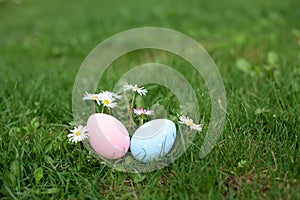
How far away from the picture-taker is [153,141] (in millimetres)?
1647

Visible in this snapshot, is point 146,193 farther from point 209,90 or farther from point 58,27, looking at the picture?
point 58,27

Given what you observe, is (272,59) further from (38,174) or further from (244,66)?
(38,174)

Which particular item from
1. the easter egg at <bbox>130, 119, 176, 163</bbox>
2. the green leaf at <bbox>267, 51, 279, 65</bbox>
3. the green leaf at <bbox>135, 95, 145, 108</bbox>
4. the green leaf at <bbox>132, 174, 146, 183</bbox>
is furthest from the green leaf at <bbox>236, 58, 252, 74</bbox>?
the green leaf at <bbox>132, 174, 146, 183</bbox>

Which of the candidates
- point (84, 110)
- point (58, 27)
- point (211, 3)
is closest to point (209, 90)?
point (84, 110)

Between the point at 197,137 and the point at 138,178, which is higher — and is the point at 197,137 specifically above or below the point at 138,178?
above

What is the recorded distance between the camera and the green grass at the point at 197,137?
1.57 meters

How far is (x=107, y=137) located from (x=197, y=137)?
412 mm

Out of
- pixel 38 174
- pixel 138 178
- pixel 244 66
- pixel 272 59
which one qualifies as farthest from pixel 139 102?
pixel 272 59

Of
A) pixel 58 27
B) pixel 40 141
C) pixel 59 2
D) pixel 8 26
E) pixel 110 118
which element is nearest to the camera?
pixel 110 118

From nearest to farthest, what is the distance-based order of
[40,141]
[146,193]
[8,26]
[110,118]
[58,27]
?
Answer: [146,193] < [110,118] < [40,141] < [58,27] < [8,26]

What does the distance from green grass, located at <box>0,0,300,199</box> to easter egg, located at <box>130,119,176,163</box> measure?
8 cm

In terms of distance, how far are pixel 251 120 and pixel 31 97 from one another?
1.38 meters

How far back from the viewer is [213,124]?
1.88m

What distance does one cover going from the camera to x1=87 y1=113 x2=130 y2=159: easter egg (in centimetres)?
167
